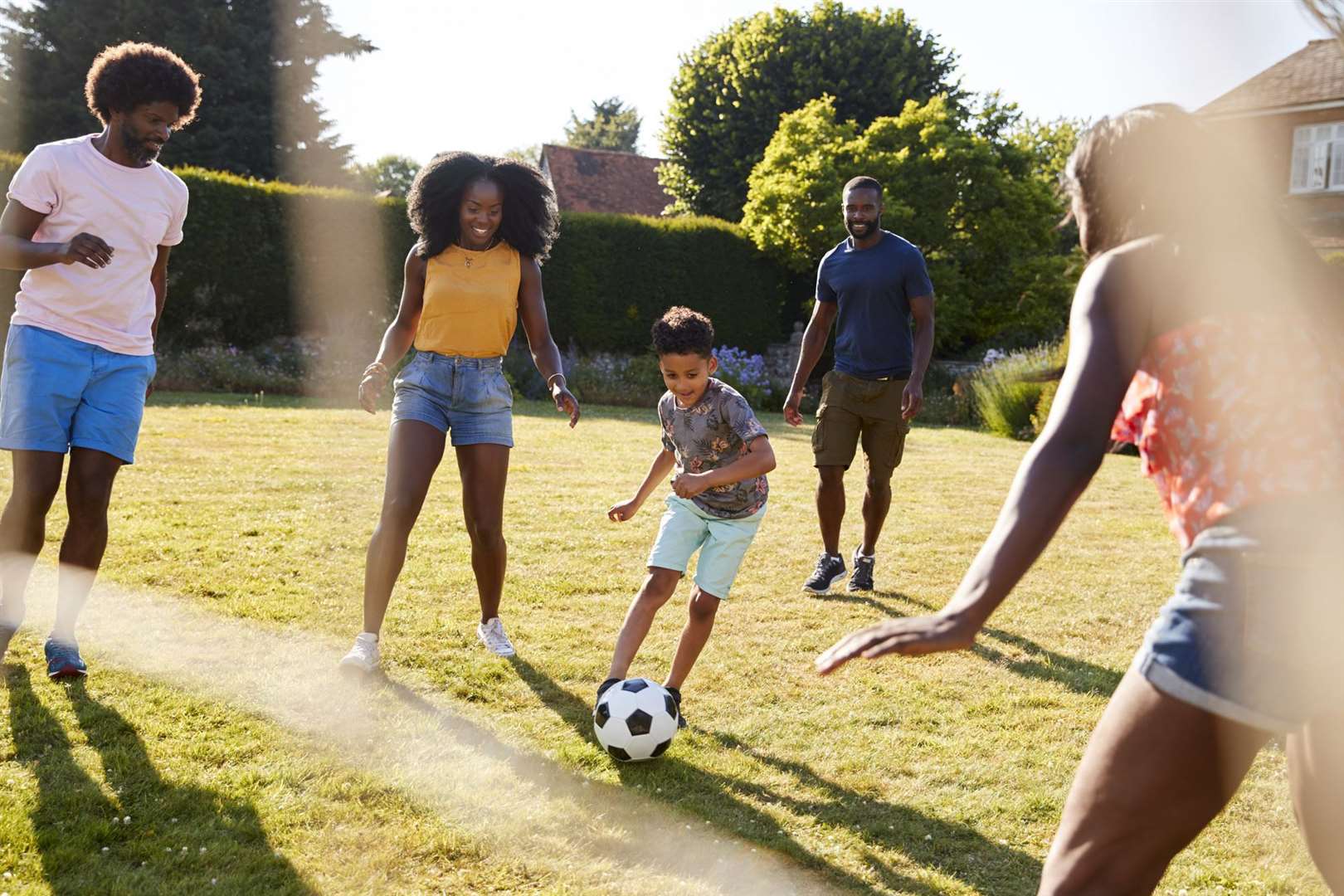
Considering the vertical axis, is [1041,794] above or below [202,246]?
below

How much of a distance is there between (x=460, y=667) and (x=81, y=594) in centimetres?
154

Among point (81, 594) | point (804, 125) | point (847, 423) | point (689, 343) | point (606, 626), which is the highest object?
point (804, 125)

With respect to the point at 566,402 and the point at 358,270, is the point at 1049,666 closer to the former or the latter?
the point at 566,402

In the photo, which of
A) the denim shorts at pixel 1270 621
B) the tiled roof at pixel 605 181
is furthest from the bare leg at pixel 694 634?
the tiled roof at pixel 605 181

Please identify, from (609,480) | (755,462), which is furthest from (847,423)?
(609,480)

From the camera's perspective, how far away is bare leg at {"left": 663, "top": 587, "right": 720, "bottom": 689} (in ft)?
14.0

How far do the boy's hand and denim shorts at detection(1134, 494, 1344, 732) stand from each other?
2314mm

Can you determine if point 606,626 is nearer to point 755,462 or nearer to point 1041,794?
point 755,462

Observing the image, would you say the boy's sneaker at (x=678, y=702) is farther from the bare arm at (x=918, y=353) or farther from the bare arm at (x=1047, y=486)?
the bare arm at (x=918, y=353)

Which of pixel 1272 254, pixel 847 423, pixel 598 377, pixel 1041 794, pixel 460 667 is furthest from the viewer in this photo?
pixel 598 377

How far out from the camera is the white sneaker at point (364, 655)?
4.70 m

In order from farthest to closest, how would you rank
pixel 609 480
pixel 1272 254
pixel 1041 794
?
pixel 609 480 → pixel 1041 794 → pixel 1272 254

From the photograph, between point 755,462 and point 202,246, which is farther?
point 202,246

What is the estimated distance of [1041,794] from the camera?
385 cm
